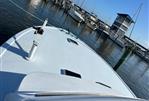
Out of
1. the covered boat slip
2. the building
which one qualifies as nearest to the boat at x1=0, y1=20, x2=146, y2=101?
the covered boat slip

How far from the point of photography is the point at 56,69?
578 centimetres

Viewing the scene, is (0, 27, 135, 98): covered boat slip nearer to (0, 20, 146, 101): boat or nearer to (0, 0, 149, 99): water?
(0, 20, 146, 101): boat

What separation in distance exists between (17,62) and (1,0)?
19.6 metres

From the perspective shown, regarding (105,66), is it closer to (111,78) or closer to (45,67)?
(111,78)

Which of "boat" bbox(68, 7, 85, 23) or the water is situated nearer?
the water

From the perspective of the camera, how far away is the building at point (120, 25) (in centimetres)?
5154

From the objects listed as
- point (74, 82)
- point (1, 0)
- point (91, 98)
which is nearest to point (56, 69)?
point (74, 82)

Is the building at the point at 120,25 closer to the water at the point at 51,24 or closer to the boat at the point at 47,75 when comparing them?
the water at the point at 51,24

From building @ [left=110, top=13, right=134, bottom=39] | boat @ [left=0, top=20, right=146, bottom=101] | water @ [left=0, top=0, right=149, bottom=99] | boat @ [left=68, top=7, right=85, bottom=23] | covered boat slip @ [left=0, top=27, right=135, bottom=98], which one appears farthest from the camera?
building @ [left=110, top=13, right=134, bottom=39]

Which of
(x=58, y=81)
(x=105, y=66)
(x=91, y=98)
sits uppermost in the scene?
(x=91, y=98)

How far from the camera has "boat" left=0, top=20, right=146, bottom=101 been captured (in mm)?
2736

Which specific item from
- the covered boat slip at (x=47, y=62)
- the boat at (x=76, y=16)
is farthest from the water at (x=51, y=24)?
the covered boat slip at (x=47, y=62)

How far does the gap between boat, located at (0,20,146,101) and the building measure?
42.9m

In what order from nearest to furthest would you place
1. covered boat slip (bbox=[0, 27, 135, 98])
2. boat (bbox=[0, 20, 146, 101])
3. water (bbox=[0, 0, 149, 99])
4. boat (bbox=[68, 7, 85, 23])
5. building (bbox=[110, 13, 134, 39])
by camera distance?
boat (bbox=[0, 20, 146, 101]), covered boat slip (bbox=[0, 27, 135, 98]), water (bbox=[0, 0, 149, 99]), boat (bbox=[68, 7, 85, 23]), building (bbox=[110, 13, 134, 39])
